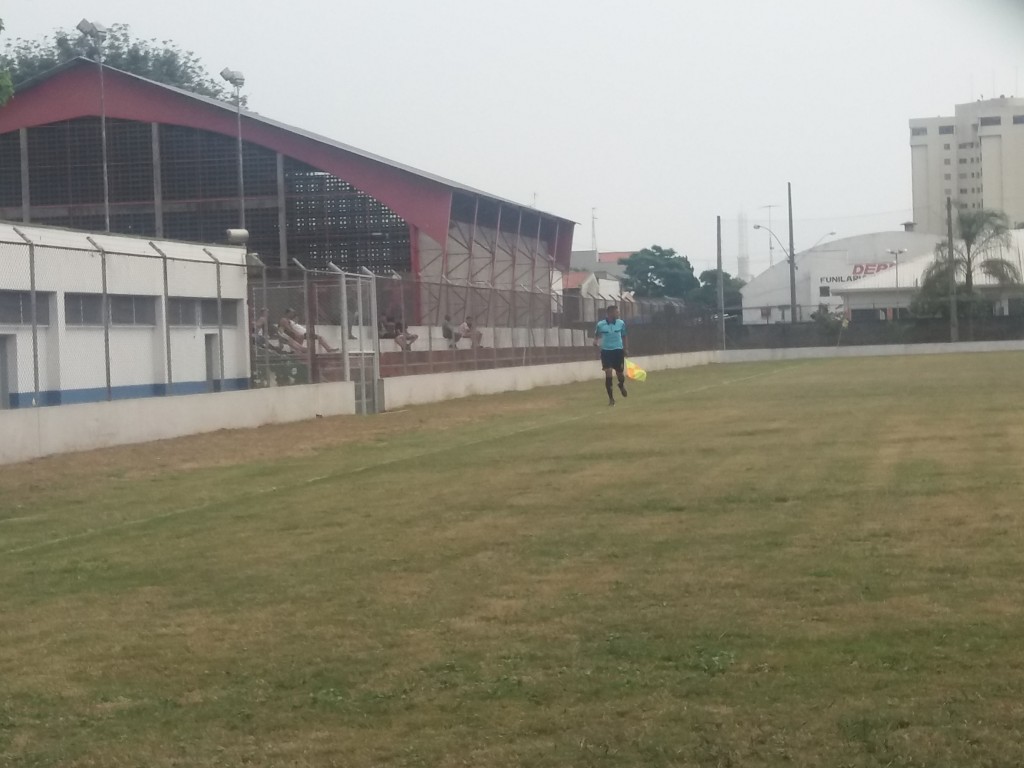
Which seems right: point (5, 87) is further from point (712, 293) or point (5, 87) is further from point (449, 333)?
point (712, 293)

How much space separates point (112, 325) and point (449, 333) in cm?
1335

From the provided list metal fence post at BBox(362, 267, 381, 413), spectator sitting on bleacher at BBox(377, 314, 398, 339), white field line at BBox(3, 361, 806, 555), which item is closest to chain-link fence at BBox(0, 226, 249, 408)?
metal fence post at BBox(362, 267, 381, 413)

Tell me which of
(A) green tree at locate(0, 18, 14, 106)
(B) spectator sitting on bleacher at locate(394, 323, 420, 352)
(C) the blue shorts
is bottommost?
(C) the blue shorts

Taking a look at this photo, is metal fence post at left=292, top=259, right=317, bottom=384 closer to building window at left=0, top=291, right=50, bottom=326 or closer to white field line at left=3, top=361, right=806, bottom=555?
white field line at left=3, top=361, right=806, bottom=555

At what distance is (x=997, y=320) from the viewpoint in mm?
72500

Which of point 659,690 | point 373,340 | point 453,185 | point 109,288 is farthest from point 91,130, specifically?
point 659,690

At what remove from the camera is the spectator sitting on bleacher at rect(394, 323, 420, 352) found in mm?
29859

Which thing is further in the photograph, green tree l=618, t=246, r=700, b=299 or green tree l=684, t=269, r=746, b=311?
green tree l=618, t=246, r=700, b=299

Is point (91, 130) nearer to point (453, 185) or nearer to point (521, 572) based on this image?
point (453, 185)

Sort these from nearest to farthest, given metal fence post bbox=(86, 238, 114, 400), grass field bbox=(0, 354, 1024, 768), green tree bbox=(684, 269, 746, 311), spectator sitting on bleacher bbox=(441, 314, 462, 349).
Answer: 1. grass field bbox=(0, 354, 1024, 768)
2. metal fence post bbox=(86, 238, 114, 400)
3. spectator sitting on bleacher bbox=(441, 314, 462, 349)
4. green tree bbox=(684, 269, 746, 311)

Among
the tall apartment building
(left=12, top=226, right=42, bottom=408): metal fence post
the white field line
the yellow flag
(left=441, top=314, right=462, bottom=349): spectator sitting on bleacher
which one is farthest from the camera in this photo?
the yellow flag

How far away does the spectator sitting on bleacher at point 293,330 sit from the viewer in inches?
997

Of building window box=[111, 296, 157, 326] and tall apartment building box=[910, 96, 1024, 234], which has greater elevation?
tall apartment building box=[910, 96, 1024, 234]

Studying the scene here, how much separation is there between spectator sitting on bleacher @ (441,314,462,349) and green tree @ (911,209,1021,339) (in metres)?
46.9
